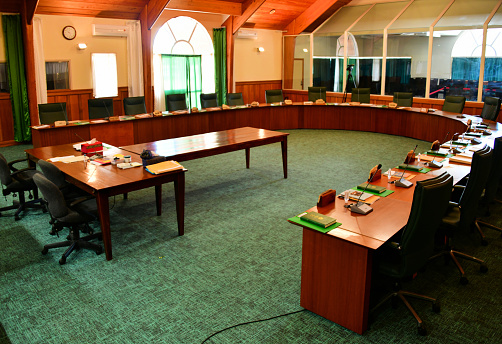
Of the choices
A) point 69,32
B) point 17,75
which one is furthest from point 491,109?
point 17,75

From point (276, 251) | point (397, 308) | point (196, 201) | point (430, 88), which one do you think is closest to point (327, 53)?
point (430, 88)

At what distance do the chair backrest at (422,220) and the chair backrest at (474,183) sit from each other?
2.27 feet

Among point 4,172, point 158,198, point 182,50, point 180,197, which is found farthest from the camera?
point 182,50

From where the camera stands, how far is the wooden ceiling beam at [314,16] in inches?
475

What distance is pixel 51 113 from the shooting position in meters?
7.45

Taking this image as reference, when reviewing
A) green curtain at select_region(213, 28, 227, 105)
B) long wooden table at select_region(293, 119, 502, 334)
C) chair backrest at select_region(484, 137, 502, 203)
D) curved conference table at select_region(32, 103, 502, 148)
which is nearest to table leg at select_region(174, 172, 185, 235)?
long wooden table at select_region(293, 119, 502, 334)

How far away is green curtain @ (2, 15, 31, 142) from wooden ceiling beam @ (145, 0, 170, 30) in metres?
2.62

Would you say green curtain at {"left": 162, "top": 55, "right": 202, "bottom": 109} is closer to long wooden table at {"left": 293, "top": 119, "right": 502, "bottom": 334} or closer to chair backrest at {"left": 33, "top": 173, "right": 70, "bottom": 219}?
chair backrest at {"left": 33, "top": 173, "right": 70, "bottom": 219}

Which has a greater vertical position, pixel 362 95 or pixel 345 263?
pixel 362 95

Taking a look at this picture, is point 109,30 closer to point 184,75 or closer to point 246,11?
point 184,75

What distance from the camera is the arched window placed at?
11.1 metres

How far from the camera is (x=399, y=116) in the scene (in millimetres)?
9633

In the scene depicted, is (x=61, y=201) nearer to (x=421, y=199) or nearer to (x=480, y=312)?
(x=421, y=199)

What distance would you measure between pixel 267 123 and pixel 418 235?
748cm
